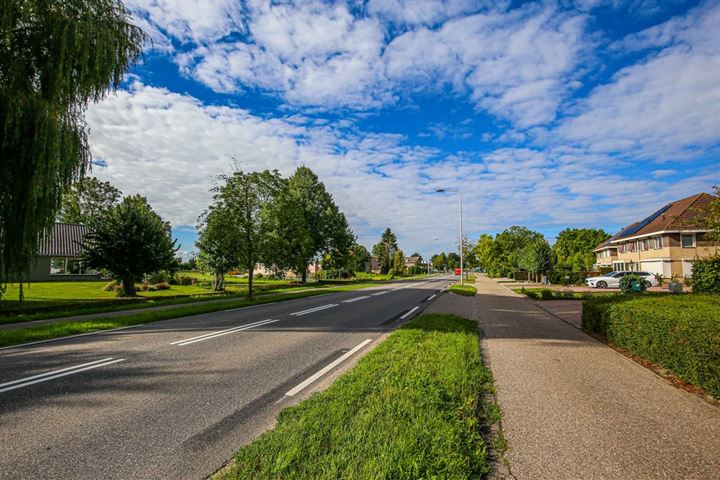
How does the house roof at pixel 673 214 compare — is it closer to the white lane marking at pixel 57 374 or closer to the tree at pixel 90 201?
the white lane marking at pixel 57 374

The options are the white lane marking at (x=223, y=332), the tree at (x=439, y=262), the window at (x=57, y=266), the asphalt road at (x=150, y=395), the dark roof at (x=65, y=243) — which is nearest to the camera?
the asphalt road at (x=150, y=395)

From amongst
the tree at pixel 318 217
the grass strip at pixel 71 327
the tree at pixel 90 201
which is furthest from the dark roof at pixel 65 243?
the grass strip at pixel 71 327

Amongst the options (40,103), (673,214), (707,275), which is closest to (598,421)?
(707,275)

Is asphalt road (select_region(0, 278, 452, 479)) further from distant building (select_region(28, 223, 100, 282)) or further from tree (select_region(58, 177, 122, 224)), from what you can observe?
tree (select_region(58, 177, 122, 224))

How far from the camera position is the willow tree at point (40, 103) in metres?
9.56

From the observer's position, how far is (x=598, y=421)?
Answer: 391 centimetres

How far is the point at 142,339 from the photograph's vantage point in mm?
8359

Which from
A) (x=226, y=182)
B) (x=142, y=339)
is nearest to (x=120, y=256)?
(x=226, y=182)

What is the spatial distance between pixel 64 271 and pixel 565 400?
46914 millimetres

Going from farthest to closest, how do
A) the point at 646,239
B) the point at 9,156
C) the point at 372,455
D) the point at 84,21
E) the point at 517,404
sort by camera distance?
1. the point at 646,239
2. the point at 84,21
3. the point at 9,156
4. the point at 517,404
5. the point at 372,455

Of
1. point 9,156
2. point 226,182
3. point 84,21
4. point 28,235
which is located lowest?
point 28,235

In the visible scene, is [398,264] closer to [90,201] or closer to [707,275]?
[90,201]

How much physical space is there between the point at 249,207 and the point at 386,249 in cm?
8032

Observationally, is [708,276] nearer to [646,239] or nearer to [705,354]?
[705,354]
